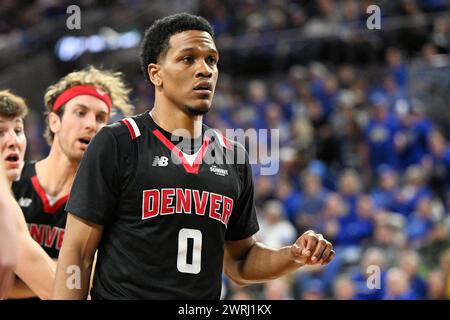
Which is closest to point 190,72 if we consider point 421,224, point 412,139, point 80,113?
point 80,113

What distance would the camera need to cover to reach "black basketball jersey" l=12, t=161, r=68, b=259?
510cm

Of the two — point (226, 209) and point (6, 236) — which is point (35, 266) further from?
point (6, 236)

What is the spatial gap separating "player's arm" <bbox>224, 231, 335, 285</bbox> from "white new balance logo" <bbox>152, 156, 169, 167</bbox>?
0.71 metres

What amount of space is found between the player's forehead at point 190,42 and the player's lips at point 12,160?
1.34 m

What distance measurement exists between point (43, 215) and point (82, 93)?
814mm

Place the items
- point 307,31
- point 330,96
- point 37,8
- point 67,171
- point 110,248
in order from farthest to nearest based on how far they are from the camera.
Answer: point 37,8
point 307,31
point 330,96
point 67,171
point 110,248

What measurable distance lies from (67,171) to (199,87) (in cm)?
159

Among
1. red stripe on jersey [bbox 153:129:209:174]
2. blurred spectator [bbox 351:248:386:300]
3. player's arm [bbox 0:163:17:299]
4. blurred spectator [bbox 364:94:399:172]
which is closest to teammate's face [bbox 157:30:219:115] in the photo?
red stripe on jersey [bbox 153:129:209:174]

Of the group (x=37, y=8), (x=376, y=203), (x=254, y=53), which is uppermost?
(x=37, y=8)

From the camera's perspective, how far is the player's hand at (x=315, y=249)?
3779 mm

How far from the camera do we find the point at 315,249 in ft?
12.4
